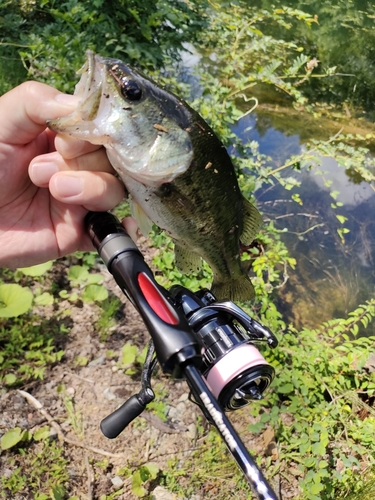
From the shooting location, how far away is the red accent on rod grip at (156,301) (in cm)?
107

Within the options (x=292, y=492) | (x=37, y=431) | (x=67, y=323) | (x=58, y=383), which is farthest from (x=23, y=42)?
(x=292, y=492)

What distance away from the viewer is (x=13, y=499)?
2066 mm

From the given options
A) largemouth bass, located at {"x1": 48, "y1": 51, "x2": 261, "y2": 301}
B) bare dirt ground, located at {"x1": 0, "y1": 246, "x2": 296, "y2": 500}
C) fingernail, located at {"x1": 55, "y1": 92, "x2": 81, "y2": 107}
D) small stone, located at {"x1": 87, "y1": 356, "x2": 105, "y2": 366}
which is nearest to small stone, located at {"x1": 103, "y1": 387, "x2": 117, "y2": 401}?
bare dirt ground, located at {"x1": 0, "y1": 246, "x2": 296, "y2": 500}

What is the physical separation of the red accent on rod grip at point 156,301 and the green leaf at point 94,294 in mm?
1957

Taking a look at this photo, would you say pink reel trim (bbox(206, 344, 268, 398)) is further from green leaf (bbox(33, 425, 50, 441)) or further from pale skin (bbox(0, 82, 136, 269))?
green leaf (bbox(33, 425, 50, 441))

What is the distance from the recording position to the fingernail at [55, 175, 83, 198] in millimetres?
1448

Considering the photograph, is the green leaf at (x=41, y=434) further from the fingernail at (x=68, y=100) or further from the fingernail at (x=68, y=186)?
the fingernail at (x=68, y=100)

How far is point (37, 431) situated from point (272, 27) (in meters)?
11.0

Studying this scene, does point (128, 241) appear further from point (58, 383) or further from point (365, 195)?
point (365, 195)

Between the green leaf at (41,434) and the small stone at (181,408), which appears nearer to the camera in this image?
the green leaf at (41,434)

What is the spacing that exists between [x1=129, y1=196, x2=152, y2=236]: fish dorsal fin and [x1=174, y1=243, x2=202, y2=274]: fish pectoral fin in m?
0.30

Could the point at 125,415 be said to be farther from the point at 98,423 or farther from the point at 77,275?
the point at 77,275

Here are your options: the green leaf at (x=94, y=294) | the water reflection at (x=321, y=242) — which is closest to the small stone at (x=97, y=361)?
the green leaf at (x=94, y=294)

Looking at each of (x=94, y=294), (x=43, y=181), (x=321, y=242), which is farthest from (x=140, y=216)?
(x=321, y=242)
